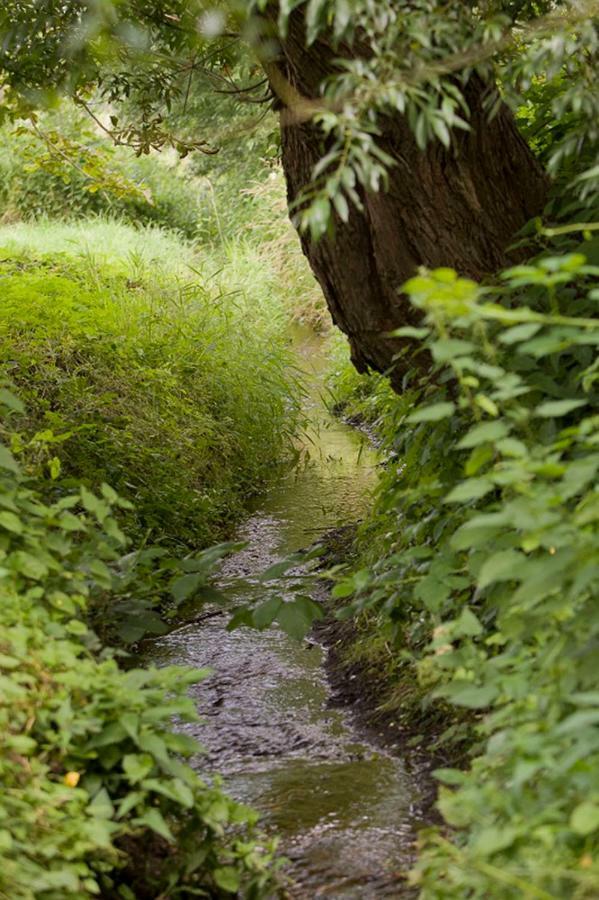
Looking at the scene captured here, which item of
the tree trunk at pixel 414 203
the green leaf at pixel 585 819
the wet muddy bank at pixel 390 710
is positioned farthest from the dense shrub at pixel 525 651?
the tree trunk at pixel 414 203

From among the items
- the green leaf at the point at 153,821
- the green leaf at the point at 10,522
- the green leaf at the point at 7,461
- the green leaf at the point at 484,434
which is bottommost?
the green leaf at the point at 153,821

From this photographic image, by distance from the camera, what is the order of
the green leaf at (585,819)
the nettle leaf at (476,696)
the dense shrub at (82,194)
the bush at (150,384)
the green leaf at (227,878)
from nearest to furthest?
the green leaf at (585,819) → the nettle leaf at (476,696) → the green leaf at (227,878) → the bush at (150,384) → the dense shrub at (82,194)

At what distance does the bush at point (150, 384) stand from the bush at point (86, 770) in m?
1.94

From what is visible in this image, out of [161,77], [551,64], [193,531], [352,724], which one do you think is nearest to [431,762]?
[352,724]

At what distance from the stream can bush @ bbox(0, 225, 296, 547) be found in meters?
0.58

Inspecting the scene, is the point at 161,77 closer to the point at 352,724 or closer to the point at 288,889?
the point at 352,724

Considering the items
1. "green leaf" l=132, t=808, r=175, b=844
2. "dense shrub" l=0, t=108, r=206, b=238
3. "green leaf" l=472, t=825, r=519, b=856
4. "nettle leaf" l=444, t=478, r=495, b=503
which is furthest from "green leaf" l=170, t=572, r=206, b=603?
"dense shrub" l=0, t=108, r=206, b=238

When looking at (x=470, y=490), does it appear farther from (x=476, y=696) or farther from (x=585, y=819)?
(x=585, y=819)

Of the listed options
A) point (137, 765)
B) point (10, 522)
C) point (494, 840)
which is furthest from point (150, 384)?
point (494, 840)

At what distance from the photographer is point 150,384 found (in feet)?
21.9

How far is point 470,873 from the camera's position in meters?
2.03

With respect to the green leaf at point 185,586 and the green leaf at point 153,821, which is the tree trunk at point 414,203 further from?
the green leaf at point 153,821

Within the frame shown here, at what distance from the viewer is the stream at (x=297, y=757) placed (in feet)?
9.66

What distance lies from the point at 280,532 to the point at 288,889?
12.6ft
